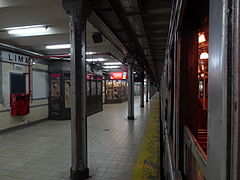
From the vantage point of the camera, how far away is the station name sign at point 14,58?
19.4 feet

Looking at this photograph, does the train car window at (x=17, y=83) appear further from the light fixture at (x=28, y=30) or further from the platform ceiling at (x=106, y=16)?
the light fixture at (x=28, y=30)

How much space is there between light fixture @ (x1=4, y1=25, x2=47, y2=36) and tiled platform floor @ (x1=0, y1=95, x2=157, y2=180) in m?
3.28

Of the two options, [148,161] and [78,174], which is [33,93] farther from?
[148,161]

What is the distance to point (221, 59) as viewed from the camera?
0.50m

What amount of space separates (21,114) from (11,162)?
10.9 feet

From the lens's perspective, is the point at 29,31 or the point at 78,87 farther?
the point at 29,31

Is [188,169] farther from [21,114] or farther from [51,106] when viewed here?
[51,106]

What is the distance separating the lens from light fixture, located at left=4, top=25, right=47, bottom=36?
4.85 metres

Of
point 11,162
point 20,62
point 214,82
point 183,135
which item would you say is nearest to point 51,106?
point 20,62

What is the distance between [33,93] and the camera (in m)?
7.35

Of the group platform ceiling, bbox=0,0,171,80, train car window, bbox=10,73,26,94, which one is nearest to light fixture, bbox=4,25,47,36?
platform ceiling, bbox=0,0,171,80

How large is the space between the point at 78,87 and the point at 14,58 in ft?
16.2

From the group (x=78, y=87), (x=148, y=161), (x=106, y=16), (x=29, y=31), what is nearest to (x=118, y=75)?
(x=29, y=31)

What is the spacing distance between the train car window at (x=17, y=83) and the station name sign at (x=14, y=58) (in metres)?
0.52
